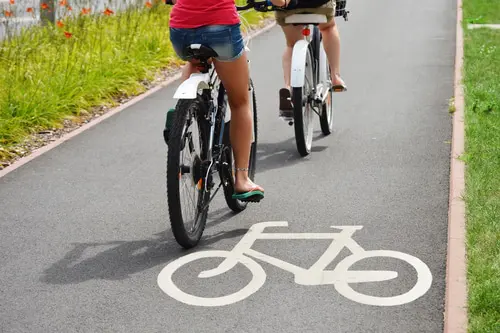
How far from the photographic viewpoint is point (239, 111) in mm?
6090

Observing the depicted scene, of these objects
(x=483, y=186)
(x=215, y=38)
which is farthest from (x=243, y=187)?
(x=483, y=186)

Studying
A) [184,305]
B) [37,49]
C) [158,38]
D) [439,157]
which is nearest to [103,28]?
[158,38]

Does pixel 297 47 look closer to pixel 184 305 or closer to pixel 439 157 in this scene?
pixel 439 157

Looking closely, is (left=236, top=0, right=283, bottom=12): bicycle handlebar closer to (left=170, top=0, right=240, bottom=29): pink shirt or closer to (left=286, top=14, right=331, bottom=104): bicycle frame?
(left=170, top=0, right=240, bottom=29): pink shirt

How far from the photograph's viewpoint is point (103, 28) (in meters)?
13.3

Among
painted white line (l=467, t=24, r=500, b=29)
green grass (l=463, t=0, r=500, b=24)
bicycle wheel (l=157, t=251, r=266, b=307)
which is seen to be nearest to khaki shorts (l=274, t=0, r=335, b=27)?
bicycle wheel (l=157, t=251, r=266, b=307)

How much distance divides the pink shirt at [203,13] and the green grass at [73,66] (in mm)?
3360

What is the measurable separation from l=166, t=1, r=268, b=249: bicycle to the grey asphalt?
259mm

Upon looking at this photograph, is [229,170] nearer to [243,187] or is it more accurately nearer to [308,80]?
[243,187]

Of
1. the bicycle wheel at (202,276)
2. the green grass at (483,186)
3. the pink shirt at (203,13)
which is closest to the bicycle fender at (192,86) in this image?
the pink shirt at (203,13)

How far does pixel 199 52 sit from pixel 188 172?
691 millimetres

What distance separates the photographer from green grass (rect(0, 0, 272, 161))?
31.1 ft

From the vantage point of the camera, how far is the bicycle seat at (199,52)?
5590mm

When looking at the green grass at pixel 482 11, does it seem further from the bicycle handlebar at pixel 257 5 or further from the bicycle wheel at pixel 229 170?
the bicycle wheel at pixel 229 170
